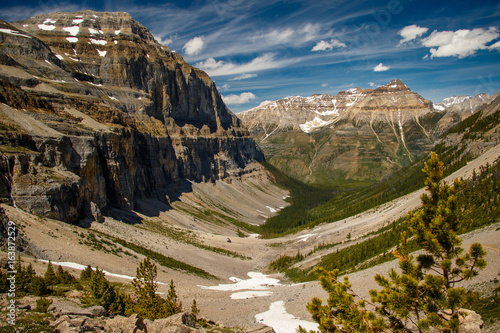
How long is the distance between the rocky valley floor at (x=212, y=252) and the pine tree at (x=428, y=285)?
13.0 meters

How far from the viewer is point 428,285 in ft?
35.2

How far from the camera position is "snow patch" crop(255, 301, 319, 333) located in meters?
25.5

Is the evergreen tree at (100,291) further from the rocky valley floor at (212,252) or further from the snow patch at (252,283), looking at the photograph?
the snow patch at (252,283)

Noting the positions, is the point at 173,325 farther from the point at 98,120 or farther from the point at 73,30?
the point at 73,30

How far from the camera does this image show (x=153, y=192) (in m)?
94.6

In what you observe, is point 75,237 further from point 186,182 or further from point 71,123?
point 186,182

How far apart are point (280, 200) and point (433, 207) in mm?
162487

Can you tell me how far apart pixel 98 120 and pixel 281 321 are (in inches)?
2669

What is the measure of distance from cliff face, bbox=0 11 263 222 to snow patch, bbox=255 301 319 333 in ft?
112

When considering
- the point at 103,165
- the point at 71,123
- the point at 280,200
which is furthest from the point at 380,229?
the point at 280,200

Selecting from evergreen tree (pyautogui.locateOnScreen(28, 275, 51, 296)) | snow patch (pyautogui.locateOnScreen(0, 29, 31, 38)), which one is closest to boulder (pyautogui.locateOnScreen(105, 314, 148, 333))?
evergreen tree (pyautogui.locateOnScreen(28, 275, 51, 296))

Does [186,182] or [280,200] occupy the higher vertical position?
[186,182]

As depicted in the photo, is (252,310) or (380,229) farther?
(380,229)

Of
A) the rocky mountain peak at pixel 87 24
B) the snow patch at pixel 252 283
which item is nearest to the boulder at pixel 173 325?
the snow patch at pixel 252 283
